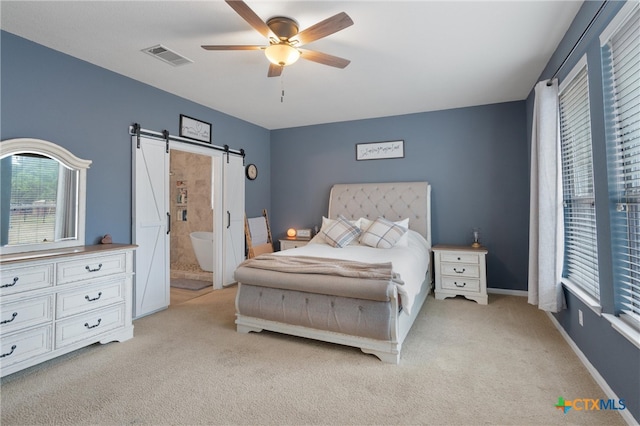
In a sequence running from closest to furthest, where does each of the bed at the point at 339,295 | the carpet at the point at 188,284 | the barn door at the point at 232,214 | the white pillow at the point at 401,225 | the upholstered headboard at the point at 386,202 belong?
the bed at the point at 339,295, the white pillow at the point at 401,225, the upholstered headboard at the point at 386,202, the barn door at the point at 232,214, the carpet at the point at 188,284

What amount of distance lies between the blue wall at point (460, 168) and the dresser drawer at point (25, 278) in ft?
12.4

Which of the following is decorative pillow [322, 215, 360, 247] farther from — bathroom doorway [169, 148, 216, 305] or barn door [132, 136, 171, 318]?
bathroom doorway [169, 148, 216, 305]

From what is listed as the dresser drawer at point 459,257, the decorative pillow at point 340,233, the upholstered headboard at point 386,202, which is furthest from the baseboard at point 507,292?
the decorative pillow at point 340,233

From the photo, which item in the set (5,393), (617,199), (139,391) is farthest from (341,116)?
(5,393)

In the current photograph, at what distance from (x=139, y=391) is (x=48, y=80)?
9.08 ft

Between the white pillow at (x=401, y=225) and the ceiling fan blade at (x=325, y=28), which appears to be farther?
the white pillow at (x=401, y=225)

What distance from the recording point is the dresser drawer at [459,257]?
4.01 metres

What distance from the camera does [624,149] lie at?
1854mm

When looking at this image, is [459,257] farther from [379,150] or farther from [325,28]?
[325,28]

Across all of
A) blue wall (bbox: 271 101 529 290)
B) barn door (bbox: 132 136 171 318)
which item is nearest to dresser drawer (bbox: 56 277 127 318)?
barn door (bbox: 132 136 171 318)

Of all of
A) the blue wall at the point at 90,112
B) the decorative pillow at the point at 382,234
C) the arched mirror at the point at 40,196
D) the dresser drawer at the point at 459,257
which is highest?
the blue wall at the point at 90,112

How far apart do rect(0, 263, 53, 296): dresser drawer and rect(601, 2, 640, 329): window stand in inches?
153

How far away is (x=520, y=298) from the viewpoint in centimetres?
412

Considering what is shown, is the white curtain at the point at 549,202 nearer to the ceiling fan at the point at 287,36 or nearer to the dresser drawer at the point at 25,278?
the ceiling fan at the point at 287,36
